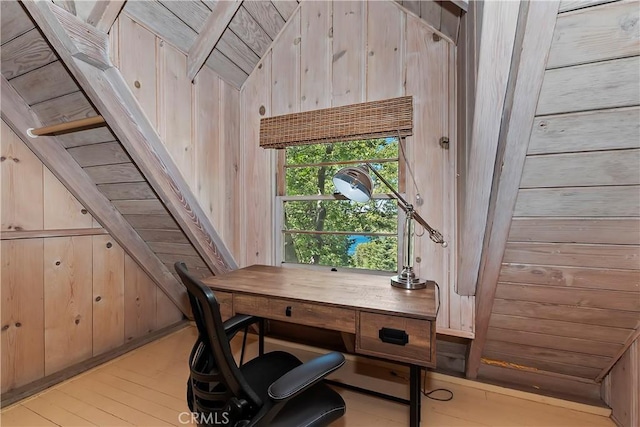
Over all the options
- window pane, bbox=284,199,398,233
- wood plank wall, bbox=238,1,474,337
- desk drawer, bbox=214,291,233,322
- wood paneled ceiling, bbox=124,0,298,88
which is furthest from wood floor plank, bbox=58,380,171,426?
wood paneled ceiling, bbox=124,0,298,88

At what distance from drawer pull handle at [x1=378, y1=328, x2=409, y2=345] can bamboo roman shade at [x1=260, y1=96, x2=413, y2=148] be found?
1119 mm

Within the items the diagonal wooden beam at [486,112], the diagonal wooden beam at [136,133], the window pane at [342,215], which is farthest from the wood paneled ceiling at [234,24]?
the window pane at [342,215]

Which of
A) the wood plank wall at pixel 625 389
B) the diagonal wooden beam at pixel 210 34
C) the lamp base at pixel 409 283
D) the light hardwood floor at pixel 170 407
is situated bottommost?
the light hardwood floor at pixel 170 407

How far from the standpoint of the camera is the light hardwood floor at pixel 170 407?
58.8 inches

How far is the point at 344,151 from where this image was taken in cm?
197

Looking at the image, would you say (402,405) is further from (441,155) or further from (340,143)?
(340,143)

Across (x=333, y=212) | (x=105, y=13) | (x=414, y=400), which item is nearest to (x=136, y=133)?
(x=105, y=13)

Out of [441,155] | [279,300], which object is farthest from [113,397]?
[441,155]

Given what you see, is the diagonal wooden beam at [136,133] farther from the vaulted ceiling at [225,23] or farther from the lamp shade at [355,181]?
the lamp shade at [355,181]

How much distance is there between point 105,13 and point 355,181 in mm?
1326

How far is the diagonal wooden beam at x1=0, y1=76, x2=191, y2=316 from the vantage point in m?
1.53

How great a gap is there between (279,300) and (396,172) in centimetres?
107

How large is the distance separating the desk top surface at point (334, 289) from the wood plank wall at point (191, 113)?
1.63ft
